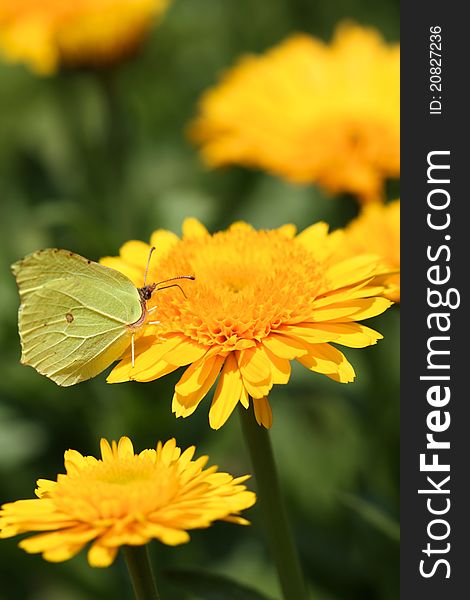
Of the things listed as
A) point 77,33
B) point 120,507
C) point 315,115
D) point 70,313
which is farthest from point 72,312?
point 315,115

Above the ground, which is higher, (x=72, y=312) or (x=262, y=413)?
(x=72, y=312)

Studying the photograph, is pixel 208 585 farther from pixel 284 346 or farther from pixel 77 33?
pixel 77 33

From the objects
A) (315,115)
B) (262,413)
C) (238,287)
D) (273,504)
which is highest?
(315,115)

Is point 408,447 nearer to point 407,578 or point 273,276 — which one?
point 407,578

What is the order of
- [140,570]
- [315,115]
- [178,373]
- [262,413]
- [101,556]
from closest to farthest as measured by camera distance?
[101,556]
[140,570]
[262,413]
[178,373]
[315,115]

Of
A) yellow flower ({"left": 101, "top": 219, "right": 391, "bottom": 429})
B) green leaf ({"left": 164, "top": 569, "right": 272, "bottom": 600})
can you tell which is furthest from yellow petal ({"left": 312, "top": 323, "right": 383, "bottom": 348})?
green leaf ({"left": 164, "top": 569, "right": 272, "bottom": 600})

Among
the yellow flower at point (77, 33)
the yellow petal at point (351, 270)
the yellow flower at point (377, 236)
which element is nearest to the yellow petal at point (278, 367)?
the yellow petal at point (351, 270)
